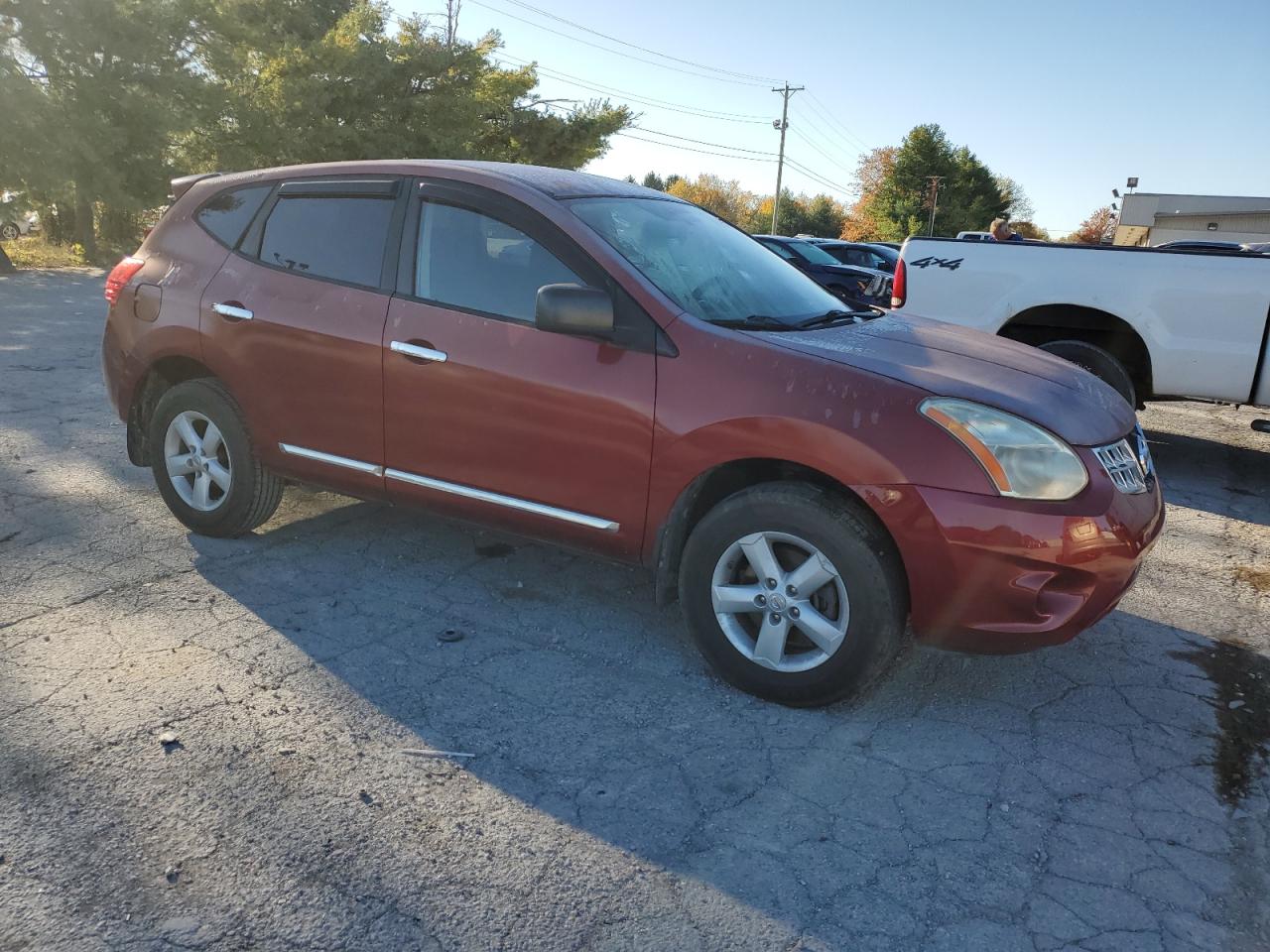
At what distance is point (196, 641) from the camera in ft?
11.6

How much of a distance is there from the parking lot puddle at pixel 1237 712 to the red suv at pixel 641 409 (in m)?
0.63

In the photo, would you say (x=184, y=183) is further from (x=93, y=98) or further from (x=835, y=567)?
(x=93, y=98)

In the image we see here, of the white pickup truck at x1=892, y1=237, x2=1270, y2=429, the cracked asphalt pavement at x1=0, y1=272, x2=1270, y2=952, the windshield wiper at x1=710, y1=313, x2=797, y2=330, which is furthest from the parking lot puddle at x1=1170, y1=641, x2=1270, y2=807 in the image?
the white pickup truck at x1=892, y1=237, x2=1270, y2=429

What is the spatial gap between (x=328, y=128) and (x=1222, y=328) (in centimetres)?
2231

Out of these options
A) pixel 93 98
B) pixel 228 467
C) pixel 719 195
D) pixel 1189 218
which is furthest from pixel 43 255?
pixel 719 195

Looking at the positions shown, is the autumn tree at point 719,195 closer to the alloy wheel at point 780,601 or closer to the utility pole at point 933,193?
the utility pole at point 933,193

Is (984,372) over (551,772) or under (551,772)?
over

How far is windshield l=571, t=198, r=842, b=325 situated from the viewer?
11.6 ft

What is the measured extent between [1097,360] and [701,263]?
4294mm

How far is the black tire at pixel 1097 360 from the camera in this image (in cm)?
662

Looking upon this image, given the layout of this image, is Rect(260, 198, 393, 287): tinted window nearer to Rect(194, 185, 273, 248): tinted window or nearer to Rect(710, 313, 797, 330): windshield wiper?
Rect(194, 185, 273, 248): tinted window

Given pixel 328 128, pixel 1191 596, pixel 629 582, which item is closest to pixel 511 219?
pixel 629 582

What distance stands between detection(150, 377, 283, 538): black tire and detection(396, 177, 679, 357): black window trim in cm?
113

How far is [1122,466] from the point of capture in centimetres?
321
